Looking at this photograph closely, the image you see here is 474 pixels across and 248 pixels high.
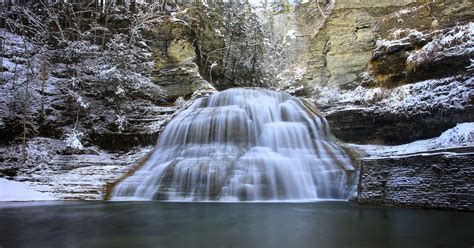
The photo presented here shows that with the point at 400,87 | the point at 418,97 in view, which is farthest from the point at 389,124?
the point at 400,87

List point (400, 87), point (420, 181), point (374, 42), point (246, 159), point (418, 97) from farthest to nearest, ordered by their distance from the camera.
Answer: point (374, 42) → point (400, 87) → point (418, 97) → point (246, 159) → point (420, 181)

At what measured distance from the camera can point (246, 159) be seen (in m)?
8.90

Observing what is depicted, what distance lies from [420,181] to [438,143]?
143 inches

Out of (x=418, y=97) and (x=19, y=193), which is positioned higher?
(x=418, y=97)

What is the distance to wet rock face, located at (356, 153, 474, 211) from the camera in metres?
5.22

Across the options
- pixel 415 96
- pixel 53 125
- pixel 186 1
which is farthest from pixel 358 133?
pixel 186 1

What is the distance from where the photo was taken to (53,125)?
12.3 meters

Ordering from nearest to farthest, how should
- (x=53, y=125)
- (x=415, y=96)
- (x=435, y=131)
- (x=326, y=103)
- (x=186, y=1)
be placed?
(x=435, y=131), (x=415, y=96), (x=53, y=125), (x=326, y=103), (x=186, y=1)

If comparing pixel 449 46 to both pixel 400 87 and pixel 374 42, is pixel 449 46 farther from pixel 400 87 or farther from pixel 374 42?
pixel 374 42

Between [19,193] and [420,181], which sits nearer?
[420,181]

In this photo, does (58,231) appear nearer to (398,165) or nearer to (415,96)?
(398,165)

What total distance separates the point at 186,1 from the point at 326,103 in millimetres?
13027

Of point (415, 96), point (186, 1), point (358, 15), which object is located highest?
point (186, 1)

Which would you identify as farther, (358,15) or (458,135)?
(358,15)
